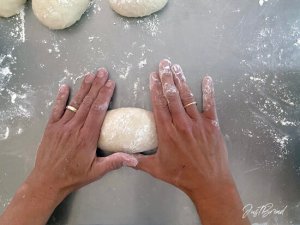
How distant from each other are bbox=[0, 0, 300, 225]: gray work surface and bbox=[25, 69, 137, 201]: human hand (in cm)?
10

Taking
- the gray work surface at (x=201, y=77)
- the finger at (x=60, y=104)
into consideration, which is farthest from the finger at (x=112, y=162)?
the finger at (x=60, y=104)

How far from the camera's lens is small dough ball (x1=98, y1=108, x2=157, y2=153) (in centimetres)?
122

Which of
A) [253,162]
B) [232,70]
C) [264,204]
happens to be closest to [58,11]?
[232,70]

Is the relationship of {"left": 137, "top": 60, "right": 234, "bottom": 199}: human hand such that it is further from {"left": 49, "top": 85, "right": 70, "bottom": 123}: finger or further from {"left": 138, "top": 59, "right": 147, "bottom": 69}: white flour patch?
{"left": 49, "top": 85, "right": 70, "bottom": 123}: finger

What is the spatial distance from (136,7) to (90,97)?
1.15 ft

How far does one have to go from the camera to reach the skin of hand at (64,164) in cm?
120

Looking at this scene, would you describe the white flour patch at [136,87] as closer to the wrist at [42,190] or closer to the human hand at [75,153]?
the human hand at [75,153]

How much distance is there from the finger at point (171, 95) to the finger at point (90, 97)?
210mm

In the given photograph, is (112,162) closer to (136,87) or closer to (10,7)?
(136,87)

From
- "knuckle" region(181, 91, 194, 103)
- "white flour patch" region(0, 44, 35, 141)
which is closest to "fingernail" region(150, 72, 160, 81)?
"knuckle" region(181, 91, 194, 103)

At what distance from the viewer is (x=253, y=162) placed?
129 cm

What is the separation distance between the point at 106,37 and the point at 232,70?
48cm

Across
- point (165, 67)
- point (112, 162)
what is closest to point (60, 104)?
point (112, 162)

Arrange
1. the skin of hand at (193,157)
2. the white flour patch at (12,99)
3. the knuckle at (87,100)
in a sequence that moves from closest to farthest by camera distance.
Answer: the skin of hand at (193,157)
the knuckle at (87,100)
the white flour patch at (12,99)
